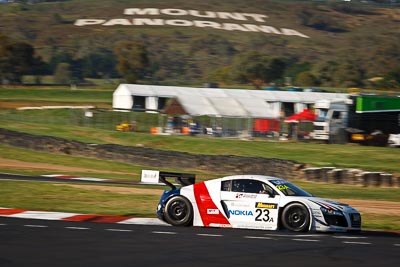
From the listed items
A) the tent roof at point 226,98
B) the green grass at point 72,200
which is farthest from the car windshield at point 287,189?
the tent roof at point 226,98

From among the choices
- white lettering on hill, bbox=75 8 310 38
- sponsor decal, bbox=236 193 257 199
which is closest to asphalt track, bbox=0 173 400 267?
sponsor decal, bbox=236 193 257 199

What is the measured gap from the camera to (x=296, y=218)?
1522 cm

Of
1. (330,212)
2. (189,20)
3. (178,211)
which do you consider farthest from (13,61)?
(330,212)

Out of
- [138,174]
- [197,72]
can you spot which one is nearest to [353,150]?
[138,174]

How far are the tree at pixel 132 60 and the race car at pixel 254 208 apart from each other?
3367 inches

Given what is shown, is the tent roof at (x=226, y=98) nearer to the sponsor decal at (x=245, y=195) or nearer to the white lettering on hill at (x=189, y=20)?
the sponsor decal at (x=245, y=195)

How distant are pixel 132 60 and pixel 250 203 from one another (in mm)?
91094

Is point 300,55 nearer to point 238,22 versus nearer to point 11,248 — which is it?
point 238,22

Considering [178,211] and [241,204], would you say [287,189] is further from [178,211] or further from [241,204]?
[178,211]

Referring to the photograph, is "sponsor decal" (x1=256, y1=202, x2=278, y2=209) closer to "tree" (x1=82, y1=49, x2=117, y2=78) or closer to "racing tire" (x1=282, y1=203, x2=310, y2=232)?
"racing tire" (x1=282, y1=203, x2=310, y2=232)

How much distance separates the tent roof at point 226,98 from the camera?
55500 millimetres

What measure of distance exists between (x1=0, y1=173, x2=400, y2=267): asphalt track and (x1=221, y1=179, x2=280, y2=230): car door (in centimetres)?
20

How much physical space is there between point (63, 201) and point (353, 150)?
22.4 meters

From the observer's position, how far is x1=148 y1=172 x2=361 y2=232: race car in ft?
49.6
